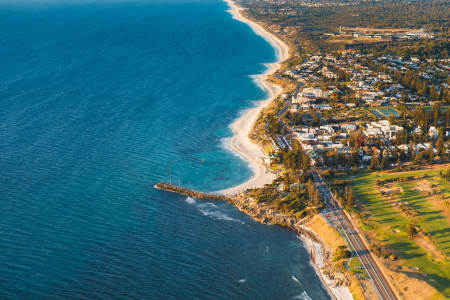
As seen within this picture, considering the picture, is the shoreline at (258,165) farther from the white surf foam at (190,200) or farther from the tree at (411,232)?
the tree at (411,232)

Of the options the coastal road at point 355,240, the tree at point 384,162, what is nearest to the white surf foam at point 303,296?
the coastal road at point 355,240

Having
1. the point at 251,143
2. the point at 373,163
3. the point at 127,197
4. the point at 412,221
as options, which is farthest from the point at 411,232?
the point at 127,197

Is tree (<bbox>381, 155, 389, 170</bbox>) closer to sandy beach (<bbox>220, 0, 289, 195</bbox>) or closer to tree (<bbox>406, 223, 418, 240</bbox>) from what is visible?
sandy beach (<bbox>220, 0, 289, 195</bbox>)

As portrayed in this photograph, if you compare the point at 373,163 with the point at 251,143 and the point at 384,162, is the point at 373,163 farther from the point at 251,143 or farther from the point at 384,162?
the point at 251,143

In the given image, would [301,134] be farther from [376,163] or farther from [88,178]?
[88,178]

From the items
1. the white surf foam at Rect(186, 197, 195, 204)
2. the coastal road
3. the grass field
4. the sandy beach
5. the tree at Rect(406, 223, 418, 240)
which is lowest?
the white surf foam at Rect(186, 197, 195, 204)

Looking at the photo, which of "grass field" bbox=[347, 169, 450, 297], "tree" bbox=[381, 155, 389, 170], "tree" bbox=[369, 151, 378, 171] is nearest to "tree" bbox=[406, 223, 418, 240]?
"grass field" bbox=[347, 169, 450, 297]

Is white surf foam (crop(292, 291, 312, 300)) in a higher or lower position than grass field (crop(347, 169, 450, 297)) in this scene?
lower
